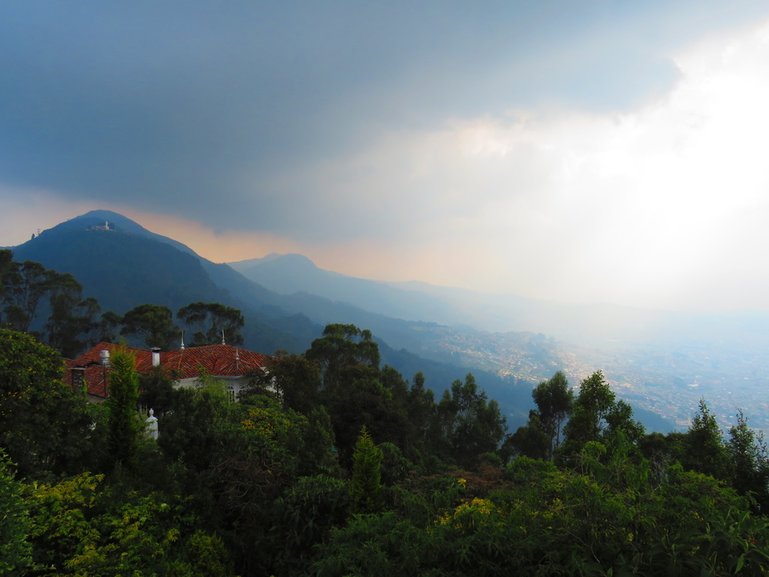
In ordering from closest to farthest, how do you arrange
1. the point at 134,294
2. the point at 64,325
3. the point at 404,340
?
the point at 64,325
the point at 134,294
the point at 404,340

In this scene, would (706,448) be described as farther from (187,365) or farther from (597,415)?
(187,365)

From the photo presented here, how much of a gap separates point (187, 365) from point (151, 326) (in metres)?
19.0

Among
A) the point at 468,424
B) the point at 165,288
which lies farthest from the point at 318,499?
the point at 165,288

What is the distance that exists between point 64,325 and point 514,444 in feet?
151

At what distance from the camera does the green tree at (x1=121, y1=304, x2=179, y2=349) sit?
122 feet

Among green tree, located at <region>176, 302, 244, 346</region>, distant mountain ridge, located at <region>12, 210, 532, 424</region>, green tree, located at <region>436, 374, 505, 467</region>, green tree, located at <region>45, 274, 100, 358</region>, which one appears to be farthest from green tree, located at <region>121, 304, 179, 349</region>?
distant mountain ridge, located at <region>12, 210, 532, 424</region>

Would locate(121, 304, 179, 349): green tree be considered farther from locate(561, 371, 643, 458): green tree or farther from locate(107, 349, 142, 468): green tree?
locate(561, 371, 643, 458): green tree

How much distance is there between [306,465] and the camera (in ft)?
29.8

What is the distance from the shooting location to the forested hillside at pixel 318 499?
384cm

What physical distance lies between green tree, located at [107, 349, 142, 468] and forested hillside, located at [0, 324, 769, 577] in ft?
0.13

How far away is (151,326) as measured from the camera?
123 ft

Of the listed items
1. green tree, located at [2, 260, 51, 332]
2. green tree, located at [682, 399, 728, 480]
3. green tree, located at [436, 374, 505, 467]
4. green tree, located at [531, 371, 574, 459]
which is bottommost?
green tree, located at [436, 374, 505, 467]

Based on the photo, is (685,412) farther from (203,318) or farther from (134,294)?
(134,294)

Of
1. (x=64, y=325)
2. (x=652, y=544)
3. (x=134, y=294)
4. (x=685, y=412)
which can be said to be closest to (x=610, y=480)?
(x=652, y=544)
